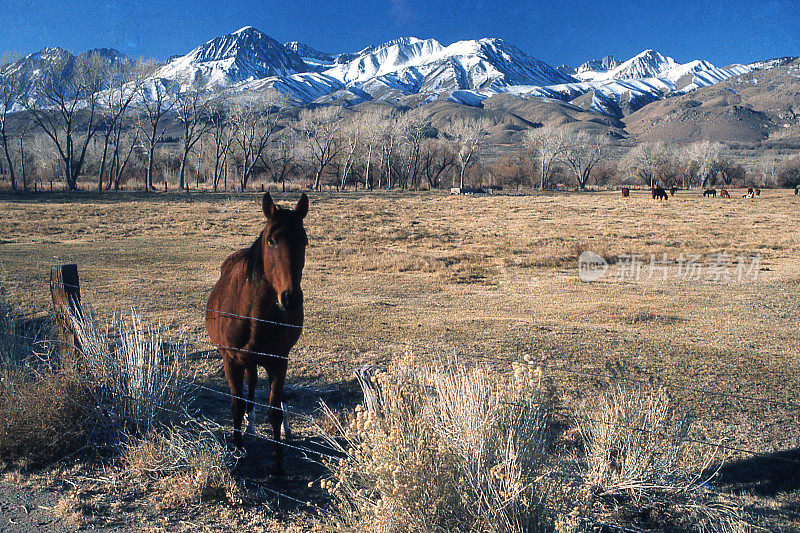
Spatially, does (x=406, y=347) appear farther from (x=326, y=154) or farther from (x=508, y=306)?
(x=326, y=154)

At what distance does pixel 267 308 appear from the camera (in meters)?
4.11

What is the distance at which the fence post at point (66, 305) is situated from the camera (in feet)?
16.2

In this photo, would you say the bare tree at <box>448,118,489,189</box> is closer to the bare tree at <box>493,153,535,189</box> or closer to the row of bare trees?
the row of bare trees

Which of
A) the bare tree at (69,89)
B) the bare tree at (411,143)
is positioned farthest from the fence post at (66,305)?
the bare tree at (411,143)

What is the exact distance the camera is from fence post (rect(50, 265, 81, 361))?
4.93 metres

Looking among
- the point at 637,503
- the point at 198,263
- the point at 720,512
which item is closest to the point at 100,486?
the point at 637,503

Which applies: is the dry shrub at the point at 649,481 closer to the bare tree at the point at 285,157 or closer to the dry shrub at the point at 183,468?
the dry shrub at the point at 183,468

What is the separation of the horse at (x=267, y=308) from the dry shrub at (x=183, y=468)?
0.46 m

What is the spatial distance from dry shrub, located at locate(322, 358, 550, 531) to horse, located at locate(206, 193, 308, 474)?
4.02 feet

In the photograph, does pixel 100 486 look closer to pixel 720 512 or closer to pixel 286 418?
pixel 286 418

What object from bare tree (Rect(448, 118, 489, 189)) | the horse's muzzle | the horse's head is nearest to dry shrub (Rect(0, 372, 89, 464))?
the horse's head

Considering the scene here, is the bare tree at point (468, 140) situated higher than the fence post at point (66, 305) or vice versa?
the bare tree at point (468, 140)

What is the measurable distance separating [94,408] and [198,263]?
42.3 feet

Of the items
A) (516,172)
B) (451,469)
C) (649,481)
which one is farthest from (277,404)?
(516,172)
